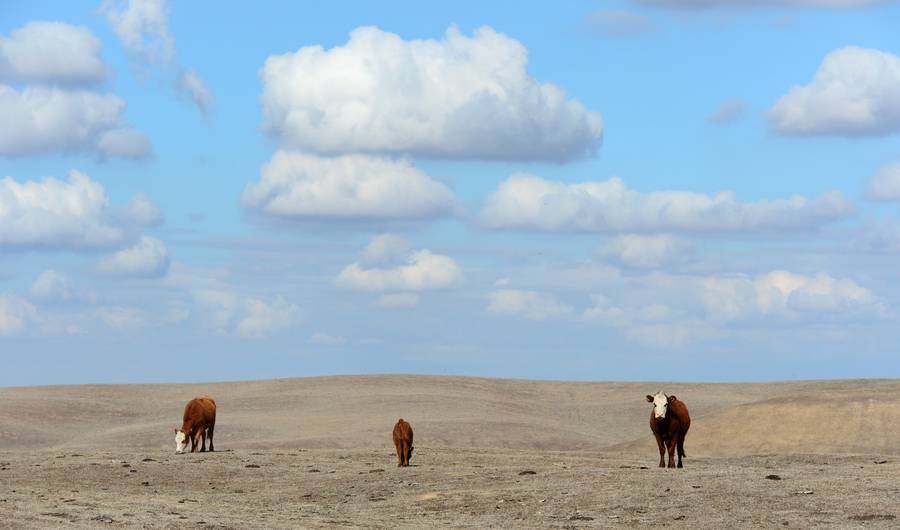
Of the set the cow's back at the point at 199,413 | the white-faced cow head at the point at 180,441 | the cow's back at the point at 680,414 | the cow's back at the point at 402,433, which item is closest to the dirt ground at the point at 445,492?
the cow's back at the point at 402,433

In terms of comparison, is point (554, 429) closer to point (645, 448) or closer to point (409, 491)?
point (645, 448)

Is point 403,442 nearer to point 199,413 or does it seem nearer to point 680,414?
point 680,414

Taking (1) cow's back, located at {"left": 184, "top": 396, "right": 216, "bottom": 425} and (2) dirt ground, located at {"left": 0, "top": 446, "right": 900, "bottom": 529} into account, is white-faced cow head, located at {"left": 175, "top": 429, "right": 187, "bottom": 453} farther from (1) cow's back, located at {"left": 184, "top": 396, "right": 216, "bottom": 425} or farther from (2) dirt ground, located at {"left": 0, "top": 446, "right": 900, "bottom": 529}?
(2) dirt ground, located at {"left": 0, "top": 446, "right": 900, "bottom": 529}

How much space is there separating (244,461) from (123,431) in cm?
2875

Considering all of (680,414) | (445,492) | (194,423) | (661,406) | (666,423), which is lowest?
(445,492)

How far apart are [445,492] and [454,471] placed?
13.7ft

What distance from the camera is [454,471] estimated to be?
111 ft

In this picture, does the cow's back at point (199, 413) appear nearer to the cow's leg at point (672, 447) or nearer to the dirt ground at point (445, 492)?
the dirt ground at point (445, 492)

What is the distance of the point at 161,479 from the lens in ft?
112

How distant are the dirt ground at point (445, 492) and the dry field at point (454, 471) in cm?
6

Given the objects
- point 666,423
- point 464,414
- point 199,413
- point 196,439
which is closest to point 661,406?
point 666,423

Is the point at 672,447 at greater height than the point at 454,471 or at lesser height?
greater

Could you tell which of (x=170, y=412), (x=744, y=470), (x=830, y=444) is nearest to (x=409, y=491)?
(x=744, y=470)

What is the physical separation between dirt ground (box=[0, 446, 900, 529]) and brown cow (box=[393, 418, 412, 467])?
0.46 m
